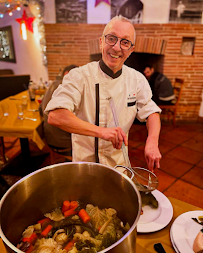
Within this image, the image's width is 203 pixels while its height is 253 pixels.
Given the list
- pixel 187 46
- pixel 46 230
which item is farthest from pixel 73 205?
pixel 187 46

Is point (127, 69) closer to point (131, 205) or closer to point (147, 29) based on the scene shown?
point (131, 205)

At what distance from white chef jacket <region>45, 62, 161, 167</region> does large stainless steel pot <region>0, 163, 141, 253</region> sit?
40 centimetres

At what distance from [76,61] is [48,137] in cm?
266

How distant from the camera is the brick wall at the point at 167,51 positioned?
395 centimetres

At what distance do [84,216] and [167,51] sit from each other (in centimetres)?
398

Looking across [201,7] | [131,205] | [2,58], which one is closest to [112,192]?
[131,205]

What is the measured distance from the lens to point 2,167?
283cm

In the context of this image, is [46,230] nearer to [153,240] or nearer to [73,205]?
[73,205]

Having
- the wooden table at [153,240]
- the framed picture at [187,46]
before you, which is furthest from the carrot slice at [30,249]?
the framed picture at [187,46]

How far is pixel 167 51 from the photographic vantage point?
4062mm

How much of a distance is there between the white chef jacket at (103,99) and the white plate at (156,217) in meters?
0.50

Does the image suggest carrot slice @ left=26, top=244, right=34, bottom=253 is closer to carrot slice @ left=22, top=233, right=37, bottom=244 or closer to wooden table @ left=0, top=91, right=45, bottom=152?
carrot slice @ left=22, top=233, right=37, bottom=244

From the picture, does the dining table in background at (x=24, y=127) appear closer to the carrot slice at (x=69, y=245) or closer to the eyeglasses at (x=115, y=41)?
the eyeglasses at (x=115, y=41)

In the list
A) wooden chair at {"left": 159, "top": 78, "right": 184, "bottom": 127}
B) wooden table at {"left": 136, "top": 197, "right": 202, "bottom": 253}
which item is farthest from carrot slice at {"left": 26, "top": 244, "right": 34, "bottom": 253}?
wooden chair at {"left": 159, "top": 78, "right": 184, "bottom": 127}
